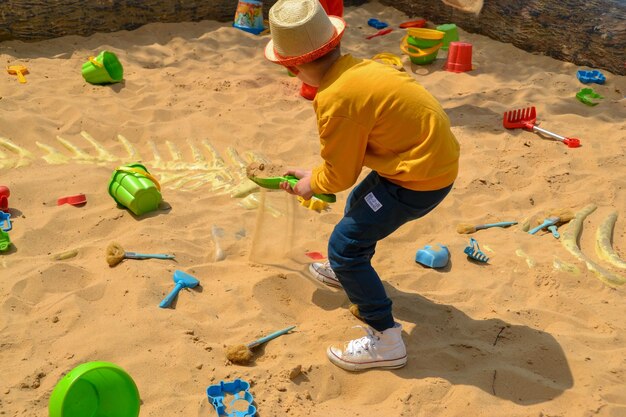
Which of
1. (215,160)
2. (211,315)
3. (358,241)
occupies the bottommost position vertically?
(215,160)

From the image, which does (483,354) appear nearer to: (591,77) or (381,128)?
(381,128)

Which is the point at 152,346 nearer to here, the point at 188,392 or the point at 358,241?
the point at 188,392

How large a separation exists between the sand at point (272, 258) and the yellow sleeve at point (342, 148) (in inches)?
28.7

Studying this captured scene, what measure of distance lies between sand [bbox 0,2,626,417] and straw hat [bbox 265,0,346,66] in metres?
1.00

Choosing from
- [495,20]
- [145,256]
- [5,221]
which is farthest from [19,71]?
[495,20]

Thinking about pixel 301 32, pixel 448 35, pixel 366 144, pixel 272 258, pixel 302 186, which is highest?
pixel 301 32

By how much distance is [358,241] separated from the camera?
100 inches

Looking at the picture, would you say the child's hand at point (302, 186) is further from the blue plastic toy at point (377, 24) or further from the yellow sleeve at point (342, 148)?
the blue plastic toy at point (377, 24)

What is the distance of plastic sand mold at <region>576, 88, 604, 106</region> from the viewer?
17.5 ft

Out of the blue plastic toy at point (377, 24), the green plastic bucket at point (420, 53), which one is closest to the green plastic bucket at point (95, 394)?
the green plastic bucket at point (420, 53)

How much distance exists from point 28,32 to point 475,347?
16.0 feet

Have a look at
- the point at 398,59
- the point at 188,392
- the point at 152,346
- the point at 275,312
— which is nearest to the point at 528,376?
the point at 275,312

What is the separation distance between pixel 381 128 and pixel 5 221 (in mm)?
2109

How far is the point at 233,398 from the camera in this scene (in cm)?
239
